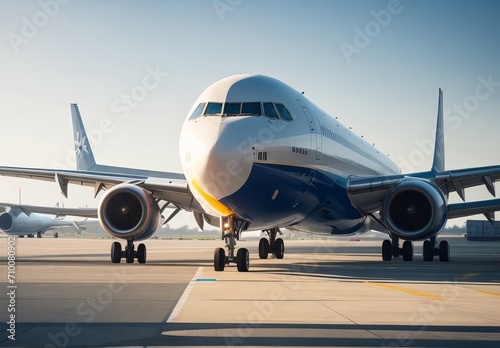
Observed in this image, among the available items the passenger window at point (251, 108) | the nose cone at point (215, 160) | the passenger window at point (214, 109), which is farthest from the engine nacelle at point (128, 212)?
the passenger window at point (251, 108)

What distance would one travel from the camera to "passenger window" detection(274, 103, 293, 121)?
17.6 metres

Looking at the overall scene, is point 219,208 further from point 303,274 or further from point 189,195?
point 189,195

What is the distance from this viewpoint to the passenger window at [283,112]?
17.6 meters

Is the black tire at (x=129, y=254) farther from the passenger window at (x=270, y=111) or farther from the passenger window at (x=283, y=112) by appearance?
the passenger window at (x=270, y=111)

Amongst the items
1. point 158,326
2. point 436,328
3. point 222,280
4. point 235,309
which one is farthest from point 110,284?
point 436,328

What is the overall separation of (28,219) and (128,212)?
244 ft

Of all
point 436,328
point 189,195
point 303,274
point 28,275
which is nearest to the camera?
point 436,328

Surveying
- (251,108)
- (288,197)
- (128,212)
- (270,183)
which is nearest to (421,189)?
(288,197)

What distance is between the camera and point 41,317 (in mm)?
8297

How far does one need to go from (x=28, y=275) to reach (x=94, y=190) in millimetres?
8930

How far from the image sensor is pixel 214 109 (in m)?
16.9

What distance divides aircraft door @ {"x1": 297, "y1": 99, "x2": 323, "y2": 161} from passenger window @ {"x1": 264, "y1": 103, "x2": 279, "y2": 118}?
194 centimetres

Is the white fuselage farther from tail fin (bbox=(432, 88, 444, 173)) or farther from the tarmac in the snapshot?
tail fin (bbox=(432, 88, 444, 173))

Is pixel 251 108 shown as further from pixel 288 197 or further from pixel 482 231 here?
pixel 482 231
